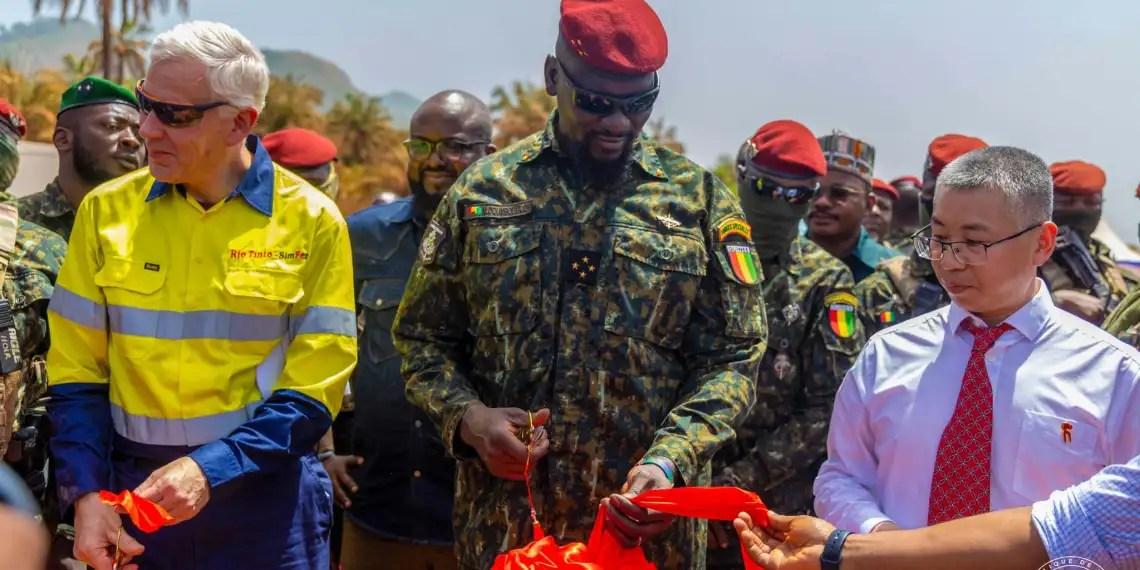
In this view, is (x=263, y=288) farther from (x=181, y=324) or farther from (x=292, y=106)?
(x=292, y=106)

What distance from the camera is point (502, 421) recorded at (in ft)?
13.2

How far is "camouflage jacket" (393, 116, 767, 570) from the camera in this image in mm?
4266

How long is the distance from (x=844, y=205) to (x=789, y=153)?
1.29 m

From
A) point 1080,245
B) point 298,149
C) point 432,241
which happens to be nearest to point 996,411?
point 432,241

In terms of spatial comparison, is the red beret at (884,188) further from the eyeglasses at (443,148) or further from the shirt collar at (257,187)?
the shirt collar at (257,187)

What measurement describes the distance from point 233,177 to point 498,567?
1.47m

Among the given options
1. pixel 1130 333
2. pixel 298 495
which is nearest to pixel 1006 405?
pixel 1130 333

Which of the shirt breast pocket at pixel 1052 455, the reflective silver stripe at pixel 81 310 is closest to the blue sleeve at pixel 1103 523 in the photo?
the shirt breast pocket at pixel 1052 455

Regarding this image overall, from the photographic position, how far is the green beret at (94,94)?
252 inches

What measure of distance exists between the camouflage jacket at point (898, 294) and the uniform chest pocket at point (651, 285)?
1.78 meters

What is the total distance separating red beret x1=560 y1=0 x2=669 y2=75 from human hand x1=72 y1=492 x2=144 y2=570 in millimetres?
2019

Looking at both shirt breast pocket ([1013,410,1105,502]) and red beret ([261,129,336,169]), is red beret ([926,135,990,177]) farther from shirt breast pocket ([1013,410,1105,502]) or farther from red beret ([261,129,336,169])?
red beret ([261,129,336,169])

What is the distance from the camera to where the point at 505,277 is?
14.1 feet

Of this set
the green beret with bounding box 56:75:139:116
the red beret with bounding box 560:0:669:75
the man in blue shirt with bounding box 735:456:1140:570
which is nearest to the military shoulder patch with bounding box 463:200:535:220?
the red beret with bounding box 560:0:669:75
